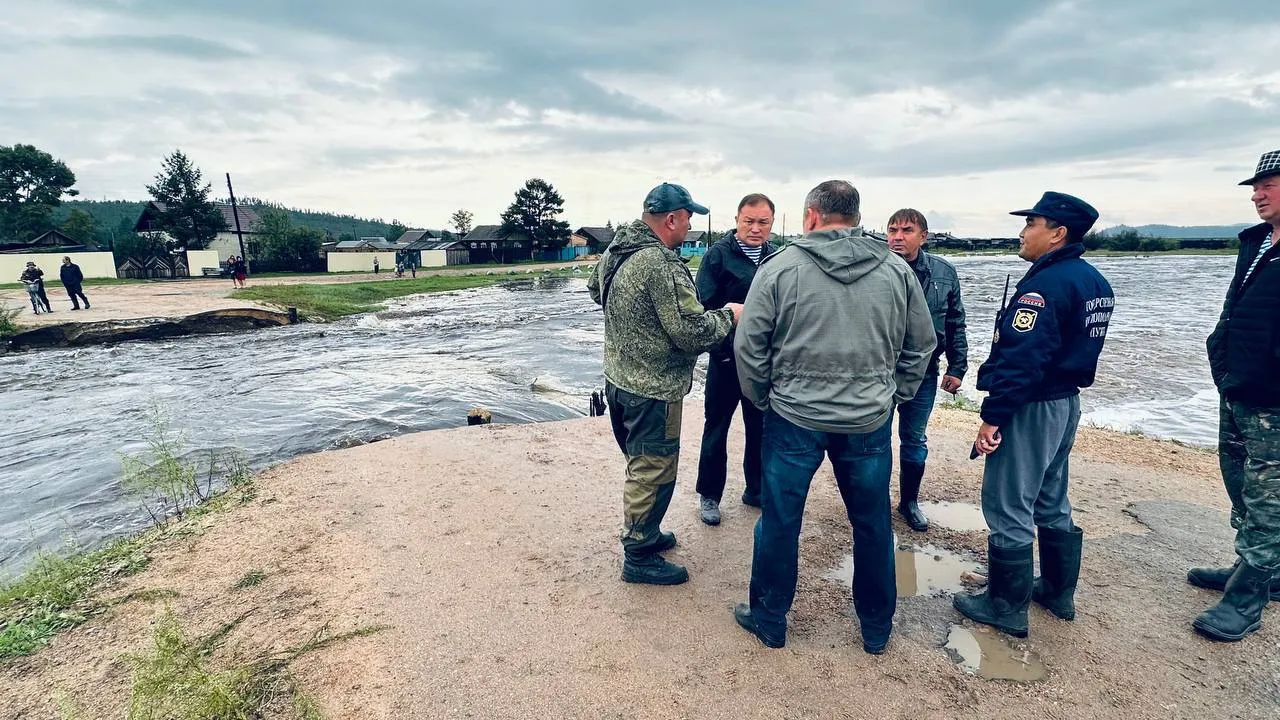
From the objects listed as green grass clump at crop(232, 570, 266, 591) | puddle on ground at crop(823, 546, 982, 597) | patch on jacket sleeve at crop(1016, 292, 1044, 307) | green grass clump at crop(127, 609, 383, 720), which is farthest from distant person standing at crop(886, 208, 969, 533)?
green grass clump at crop(232, 570, 266, 591)

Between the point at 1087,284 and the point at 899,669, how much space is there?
2018mm

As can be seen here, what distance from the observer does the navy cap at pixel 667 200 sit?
328 centimetres

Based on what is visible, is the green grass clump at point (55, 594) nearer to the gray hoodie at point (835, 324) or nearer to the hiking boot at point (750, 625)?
the hiking boot at point (750, 625)

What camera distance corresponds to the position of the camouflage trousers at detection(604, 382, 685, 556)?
3.32m

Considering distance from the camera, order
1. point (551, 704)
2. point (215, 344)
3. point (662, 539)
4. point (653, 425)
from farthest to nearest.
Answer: point (215, 344), point (662, 539), point (653, 425), point (551, 704)

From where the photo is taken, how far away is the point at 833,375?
8.68 feet

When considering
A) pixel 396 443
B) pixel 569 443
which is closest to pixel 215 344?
pixel 396 443

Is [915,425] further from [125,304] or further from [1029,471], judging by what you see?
[125,304]

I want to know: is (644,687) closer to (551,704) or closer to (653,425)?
(551,704)

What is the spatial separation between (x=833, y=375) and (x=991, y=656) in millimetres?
1614

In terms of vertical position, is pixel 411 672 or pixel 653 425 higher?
pixel 653 425

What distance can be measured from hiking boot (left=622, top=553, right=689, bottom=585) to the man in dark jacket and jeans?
852 millimetres

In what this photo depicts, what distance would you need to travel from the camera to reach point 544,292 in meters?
31.1

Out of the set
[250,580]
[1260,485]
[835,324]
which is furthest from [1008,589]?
[250,580]
